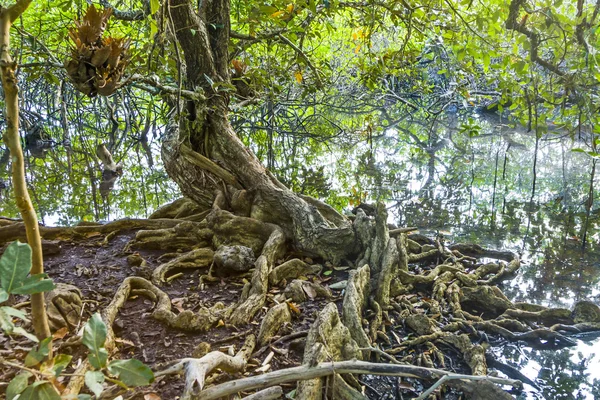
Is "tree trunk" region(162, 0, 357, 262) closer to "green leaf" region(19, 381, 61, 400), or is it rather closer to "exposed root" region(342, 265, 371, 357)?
"exposed root" region(342, 265, 371, 357)

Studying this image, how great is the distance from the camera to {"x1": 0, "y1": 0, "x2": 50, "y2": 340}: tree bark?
1.22m

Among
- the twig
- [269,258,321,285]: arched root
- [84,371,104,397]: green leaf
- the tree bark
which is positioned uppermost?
the tree bark

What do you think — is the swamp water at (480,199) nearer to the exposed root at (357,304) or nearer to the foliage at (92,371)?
the exposed root at (357,304)

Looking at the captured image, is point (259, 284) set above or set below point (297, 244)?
below

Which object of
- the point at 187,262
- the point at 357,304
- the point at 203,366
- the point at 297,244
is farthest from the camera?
the point at 297,244

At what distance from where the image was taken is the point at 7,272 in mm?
1054

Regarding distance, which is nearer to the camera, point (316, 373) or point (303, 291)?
point (316, 373)

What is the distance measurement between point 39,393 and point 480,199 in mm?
7815

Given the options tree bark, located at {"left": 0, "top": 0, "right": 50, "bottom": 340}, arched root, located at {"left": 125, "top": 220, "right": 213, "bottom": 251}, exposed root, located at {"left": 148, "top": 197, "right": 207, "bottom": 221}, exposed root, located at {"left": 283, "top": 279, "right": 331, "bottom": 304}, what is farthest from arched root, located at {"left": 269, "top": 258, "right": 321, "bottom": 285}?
tree bark, located at {"left": 0, "top": 0, "right": 50, "bottom": 340}

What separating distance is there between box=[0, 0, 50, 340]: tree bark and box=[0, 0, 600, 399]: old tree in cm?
8

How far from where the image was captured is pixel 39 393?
1.06 meters

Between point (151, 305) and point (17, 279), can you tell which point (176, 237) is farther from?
point (17, 279)

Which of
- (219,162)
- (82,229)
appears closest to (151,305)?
(82,229)

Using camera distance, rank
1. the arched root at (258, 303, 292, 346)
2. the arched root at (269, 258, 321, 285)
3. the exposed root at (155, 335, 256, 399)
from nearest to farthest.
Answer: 1. the exposed root at (155, 335, 256, 399)
2. the arched root at (258, 303, 292, 346)
3. the arched root at (269, 258, 321, 285)
